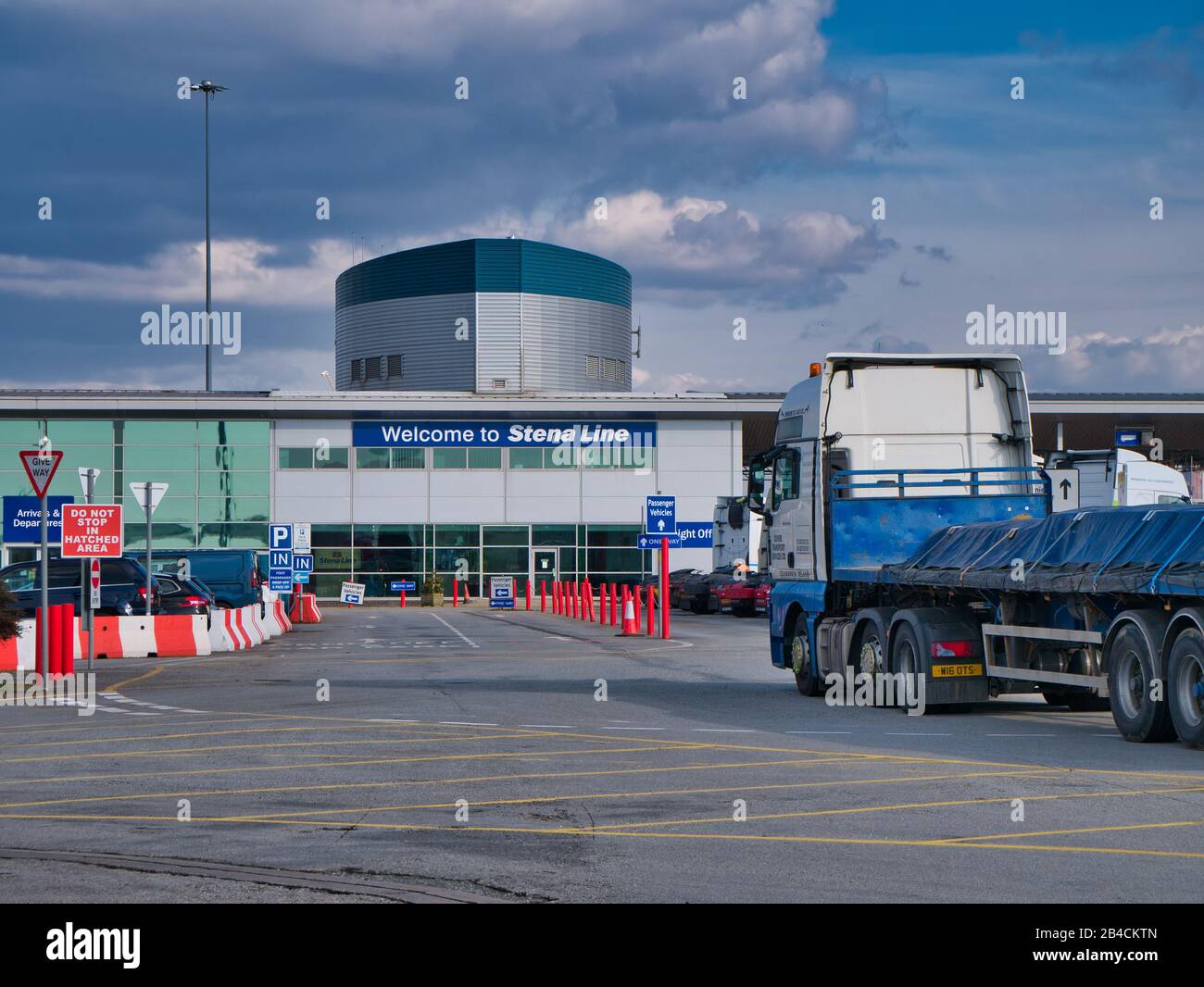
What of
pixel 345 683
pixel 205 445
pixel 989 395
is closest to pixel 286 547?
pixel 205 445

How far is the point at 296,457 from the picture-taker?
6694 centimetres

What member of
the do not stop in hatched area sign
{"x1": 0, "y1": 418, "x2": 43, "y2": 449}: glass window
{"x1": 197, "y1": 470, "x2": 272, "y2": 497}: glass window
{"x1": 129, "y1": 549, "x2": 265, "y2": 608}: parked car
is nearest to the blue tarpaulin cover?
the do not stop in hatched area sign

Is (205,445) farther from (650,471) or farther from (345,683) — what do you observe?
(345,683)

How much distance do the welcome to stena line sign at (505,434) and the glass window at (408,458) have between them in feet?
0.86

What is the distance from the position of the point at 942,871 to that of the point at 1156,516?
6.32 meters

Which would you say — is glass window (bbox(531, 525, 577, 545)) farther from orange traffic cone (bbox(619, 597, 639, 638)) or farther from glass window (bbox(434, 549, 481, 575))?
orange traffic cone (bbox(619, 597, 639, 638))

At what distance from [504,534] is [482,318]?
12174 millimetres

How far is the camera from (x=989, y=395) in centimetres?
1905

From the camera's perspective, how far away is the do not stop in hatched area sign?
2425 cm

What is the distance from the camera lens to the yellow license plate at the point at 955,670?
52.7 feet

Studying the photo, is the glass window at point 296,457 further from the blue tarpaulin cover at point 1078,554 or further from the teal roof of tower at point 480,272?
the blue tarpaulin cover at point 1078,554

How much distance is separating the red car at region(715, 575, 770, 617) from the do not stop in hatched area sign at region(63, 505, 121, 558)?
25341 millimetres
